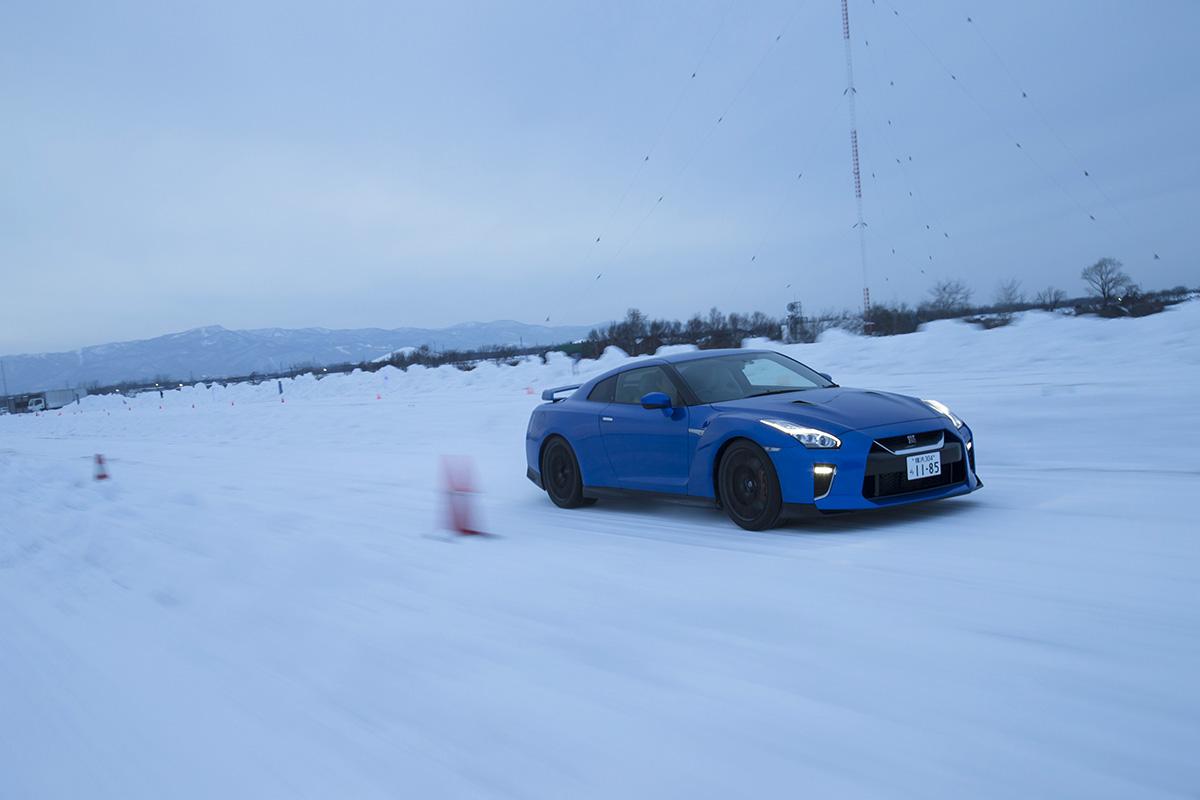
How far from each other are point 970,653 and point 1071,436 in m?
6.55

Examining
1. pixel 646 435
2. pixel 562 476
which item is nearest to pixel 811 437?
pixel 646 435

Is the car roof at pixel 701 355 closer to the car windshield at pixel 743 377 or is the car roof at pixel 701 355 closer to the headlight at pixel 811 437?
the car windshield at pixel 743 377

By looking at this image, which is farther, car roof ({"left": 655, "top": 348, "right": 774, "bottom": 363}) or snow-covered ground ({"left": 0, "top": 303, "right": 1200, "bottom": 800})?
car roof ({"left": 655, "top": 348, "right": 774, "bottom": 363})

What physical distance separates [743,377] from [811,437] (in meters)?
1.37

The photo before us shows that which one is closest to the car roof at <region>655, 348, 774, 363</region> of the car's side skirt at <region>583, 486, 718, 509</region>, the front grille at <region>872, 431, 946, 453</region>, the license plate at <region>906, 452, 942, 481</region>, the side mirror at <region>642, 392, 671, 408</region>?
the side mirror at <region>642, 392, 671, 408</region>

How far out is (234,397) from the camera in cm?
4125

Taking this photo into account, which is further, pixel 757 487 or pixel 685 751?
pixel 757 487

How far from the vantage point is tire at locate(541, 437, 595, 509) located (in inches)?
320

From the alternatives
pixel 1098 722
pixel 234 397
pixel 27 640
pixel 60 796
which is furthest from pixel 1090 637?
pixel 234 397

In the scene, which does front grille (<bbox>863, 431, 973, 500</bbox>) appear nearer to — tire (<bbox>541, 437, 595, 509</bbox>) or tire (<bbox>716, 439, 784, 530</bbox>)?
tire (<bbox>716, 439, 784, 530</bbox>)

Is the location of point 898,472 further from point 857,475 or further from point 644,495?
point 644,495

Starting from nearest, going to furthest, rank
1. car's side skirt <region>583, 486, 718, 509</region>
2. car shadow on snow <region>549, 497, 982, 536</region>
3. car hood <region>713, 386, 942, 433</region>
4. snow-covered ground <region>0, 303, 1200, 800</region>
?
1. snow-covered ground <region>0, 303, 1200, 800</region>
2. car hood <region>713, 386, 942, 433</region>
3. car shadow on snow <region>549, 497, 982, 536</region>
4. car's side skirt <region>583, 486, 718, 509</region>

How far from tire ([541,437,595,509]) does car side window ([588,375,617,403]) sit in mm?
486

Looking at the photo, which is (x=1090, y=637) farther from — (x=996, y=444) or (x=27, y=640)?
(x=996, y=444)
